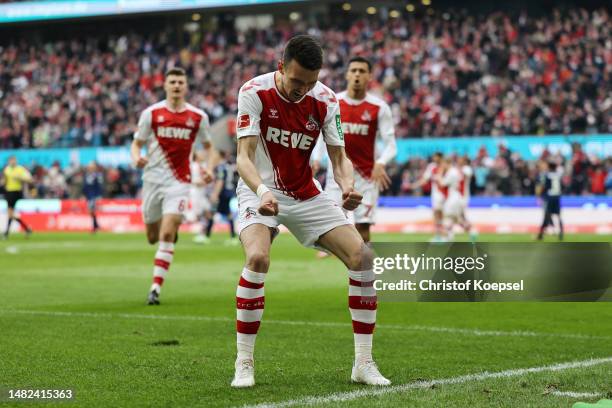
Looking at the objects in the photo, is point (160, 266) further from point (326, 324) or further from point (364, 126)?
point (364, 126)

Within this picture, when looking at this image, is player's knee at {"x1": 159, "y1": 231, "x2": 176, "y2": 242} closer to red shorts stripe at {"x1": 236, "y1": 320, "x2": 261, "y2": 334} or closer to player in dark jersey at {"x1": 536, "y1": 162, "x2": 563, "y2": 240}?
red shorts stripe at {"x1": 236, "y1": 320, "x2": 261, "y2": 334}

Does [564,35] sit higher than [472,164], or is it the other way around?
[564,35]

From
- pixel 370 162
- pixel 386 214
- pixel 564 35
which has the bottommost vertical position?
pixel 386 214

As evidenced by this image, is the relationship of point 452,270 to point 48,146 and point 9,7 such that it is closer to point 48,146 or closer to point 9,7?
point 48,146

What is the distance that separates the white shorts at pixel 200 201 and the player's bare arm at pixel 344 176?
69.8 ft

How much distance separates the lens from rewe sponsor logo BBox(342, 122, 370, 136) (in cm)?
1230

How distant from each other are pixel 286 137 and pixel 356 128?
19.0 feet

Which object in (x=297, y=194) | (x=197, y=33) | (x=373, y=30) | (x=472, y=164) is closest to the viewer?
(x=297, y=194)

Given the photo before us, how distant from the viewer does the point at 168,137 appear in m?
12.6

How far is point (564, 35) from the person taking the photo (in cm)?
3778

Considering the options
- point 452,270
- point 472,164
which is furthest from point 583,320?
point 472,164

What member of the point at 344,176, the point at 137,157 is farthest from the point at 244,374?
the point at 137,157

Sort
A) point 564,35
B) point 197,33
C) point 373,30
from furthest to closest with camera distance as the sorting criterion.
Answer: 1. point 197,33
2. point 373,30
3. point 564,35

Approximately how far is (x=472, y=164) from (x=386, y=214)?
441 cm
